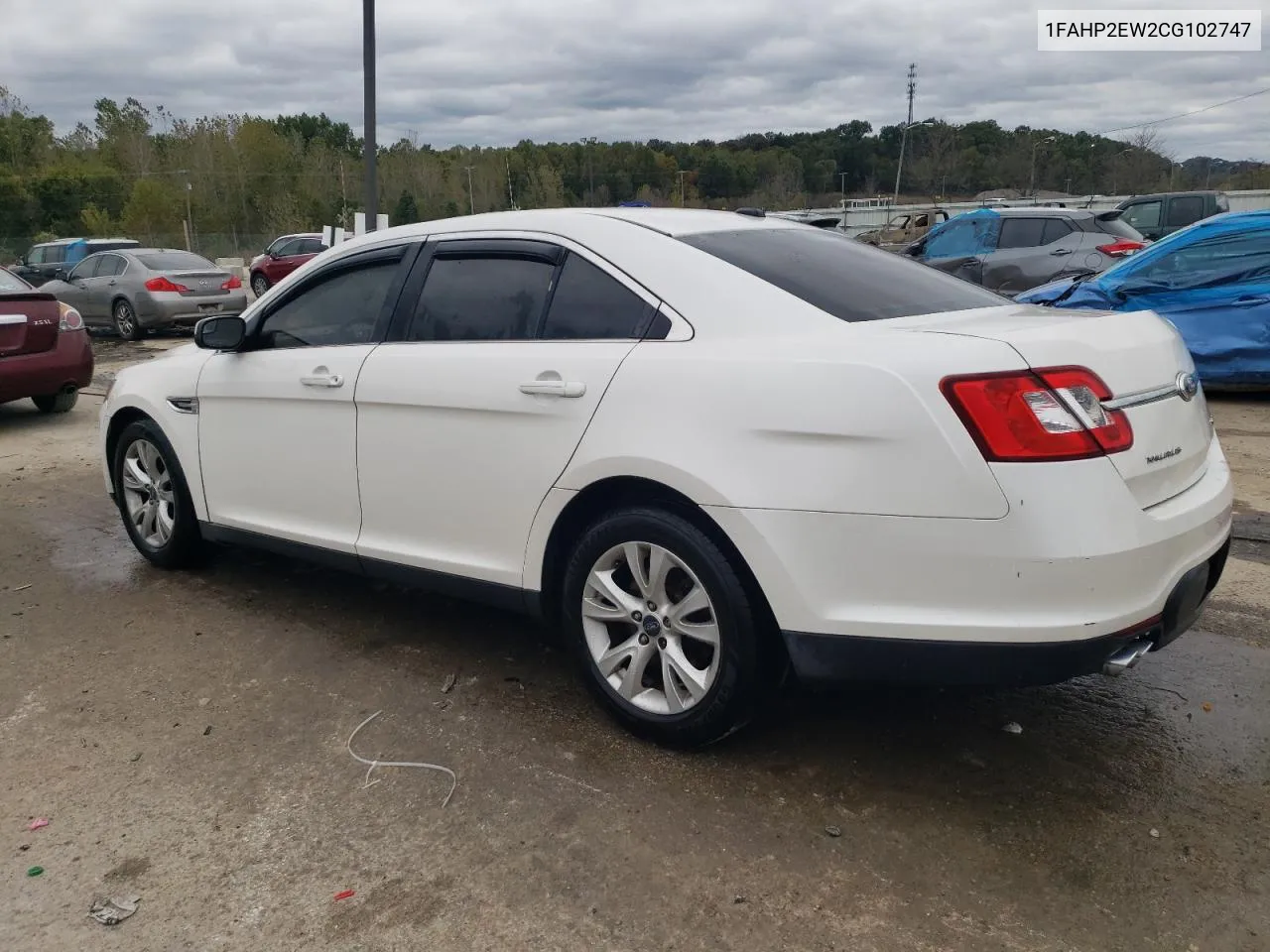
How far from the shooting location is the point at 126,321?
16.1 metres

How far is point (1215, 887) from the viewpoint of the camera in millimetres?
2449

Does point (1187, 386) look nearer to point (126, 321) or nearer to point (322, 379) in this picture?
point (322, 379)

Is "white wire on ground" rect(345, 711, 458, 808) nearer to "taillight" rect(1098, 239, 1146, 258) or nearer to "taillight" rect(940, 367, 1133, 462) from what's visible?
"taillight" rect(940, 367, 1133, 462)

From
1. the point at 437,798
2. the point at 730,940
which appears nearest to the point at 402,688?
the point at 437,798

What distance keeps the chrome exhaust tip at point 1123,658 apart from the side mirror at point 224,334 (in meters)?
3.50

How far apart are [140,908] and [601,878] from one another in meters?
1.12

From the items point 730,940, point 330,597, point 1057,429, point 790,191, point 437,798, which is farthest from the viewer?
point 790,191

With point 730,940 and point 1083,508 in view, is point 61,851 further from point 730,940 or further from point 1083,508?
point 1083,508

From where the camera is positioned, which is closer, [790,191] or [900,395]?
[900,395]

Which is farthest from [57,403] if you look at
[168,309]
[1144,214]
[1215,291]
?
[1144,214]

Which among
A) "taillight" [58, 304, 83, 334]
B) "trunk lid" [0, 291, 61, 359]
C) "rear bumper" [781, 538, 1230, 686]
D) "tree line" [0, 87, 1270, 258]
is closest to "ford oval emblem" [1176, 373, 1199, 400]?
"rear bumper" [781, 538, 1230, 686]

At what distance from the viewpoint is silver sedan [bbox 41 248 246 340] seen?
15.7m

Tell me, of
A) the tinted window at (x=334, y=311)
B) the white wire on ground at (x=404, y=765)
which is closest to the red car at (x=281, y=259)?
the tinted window at (x=334, y=311)

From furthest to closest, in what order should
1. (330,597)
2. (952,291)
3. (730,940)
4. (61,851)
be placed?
(330,597), (952,291), (61,851), (730,940)
